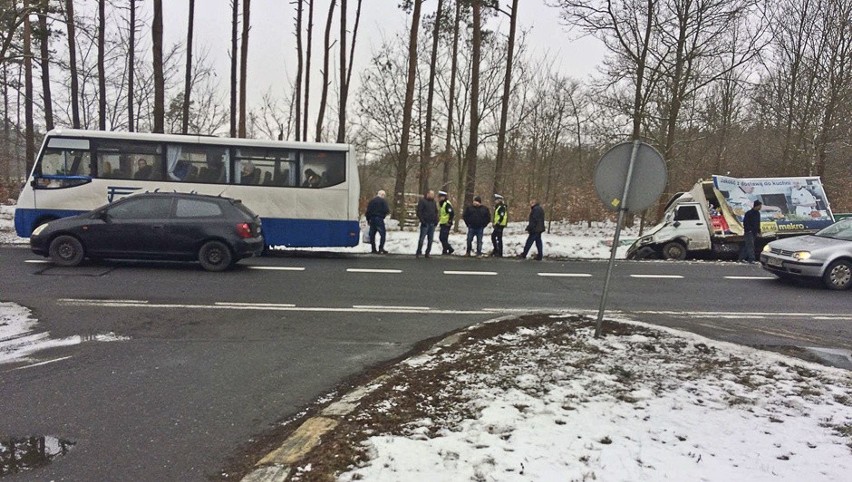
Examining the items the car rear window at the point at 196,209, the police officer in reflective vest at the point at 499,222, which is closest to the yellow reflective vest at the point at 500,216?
the police officer in reflective vest at the point at 499,222

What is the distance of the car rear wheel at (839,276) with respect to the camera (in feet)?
36.3

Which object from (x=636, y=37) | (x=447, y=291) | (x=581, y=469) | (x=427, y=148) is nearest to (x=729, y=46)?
(x=636, y=37)

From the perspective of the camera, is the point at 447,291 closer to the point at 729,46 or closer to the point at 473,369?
the point at 473,369

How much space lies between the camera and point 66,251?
1084cm

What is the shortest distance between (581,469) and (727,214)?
54.9ft

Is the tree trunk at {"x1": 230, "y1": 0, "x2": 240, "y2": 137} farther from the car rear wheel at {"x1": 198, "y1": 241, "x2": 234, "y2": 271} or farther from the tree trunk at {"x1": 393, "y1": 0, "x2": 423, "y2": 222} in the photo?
the car rear wheel at {"x1": 198, "y1": 241, "x2": 234, "y2": 271}

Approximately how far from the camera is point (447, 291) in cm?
1021

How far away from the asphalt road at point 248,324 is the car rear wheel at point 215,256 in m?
0.31

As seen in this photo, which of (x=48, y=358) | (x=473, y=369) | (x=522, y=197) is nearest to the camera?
(x=473, y=369)

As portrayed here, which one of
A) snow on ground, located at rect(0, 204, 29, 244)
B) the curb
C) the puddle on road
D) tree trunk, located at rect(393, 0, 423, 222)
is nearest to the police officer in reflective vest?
tree trunk, located at rect(393, 0, 423, 222)

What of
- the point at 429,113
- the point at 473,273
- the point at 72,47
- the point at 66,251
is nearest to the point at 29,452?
the point at 66,251

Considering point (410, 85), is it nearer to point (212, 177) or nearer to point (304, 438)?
point (212, 177)

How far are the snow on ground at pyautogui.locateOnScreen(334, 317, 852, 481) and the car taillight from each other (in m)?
6.94

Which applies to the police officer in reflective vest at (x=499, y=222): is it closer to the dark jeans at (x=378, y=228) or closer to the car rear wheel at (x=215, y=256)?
the dark jeans at (x=378, y=228)
